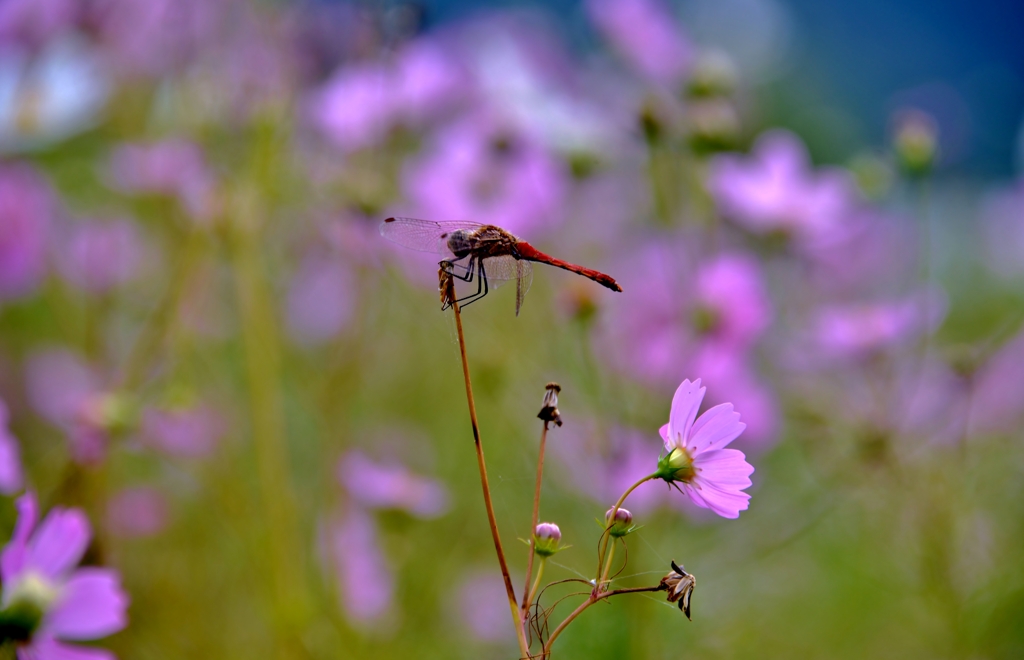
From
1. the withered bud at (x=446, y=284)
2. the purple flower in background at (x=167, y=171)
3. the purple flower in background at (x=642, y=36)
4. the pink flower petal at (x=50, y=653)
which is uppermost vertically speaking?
the purple flower in background at (x=642, y=36)

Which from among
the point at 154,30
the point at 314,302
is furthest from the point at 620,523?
the point at 154,30

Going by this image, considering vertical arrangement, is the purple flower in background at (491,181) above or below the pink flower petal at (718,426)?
above

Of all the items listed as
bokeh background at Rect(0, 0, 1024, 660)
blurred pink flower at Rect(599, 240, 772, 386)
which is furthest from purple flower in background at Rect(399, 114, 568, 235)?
blurred pink flower at Rect(599, 240, 772, 386)

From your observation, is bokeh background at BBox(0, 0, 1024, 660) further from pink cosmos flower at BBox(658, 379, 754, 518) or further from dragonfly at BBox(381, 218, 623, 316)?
pink cosmos flower at BBox(658, 379, 754, 518)

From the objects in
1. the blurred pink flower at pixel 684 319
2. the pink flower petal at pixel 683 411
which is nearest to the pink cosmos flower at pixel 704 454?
the pink flower petal at pixel 683 411

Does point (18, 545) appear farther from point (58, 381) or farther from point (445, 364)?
point (445, 364)

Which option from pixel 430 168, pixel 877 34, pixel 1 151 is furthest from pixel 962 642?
pixel 877 34

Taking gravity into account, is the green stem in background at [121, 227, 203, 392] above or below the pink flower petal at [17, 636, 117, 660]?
above

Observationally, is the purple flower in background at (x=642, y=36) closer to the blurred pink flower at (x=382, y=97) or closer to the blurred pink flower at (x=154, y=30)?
the blurred pink flower at (x=382, y=97)
